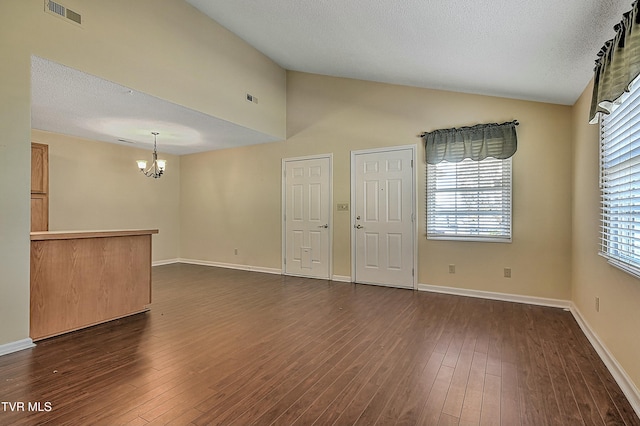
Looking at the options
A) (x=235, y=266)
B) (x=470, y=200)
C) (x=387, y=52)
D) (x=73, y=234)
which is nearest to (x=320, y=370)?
(x=73, y=234)

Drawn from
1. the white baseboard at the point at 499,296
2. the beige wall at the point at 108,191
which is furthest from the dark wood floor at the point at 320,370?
the beige wall at the point at 108,191

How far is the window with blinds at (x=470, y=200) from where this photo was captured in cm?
413

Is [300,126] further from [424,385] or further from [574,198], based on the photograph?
[424,385]

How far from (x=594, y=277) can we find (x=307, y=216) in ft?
13.0

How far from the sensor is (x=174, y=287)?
4812mm

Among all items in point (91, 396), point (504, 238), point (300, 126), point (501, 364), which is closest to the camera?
point (91, 396)

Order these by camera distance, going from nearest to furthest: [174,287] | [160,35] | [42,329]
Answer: [42,329] → [160,35] → [174,287]

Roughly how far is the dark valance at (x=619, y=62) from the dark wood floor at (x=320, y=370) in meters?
1.89

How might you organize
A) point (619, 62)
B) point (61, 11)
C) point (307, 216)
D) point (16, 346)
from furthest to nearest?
1. point (307, 216)
2. point (61, 11)
3. point (16, 346)
4. point (619, 62)

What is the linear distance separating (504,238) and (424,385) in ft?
9.14

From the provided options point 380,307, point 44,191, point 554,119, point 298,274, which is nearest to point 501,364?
point 380,307

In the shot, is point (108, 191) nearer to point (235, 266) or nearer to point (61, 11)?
point (235, 266)

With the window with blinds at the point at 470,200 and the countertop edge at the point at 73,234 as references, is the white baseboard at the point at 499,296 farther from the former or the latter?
the countertop edge at the point at 73,234

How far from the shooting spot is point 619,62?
6.20ft
